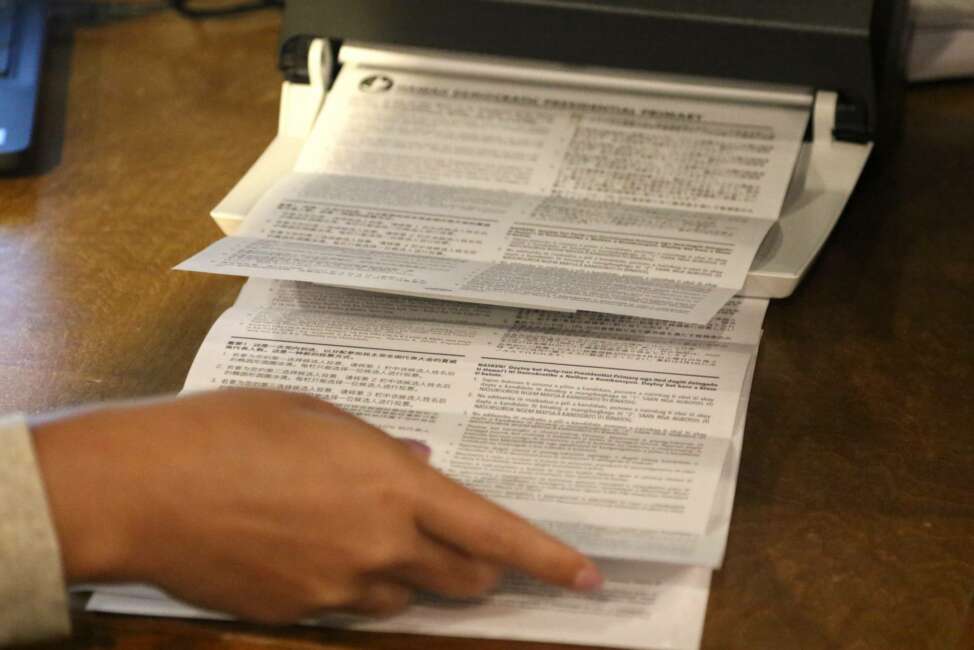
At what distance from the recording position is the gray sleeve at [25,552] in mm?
403

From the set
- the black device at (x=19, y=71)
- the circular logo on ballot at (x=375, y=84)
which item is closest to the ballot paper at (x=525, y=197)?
the circular logo on ballot at (x=375, y=84)

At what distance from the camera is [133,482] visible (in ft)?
1.35

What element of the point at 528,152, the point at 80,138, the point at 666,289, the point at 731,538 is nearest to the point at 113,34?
the point at 80,138

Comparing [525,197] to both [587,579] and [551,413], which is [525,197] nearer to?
[551,413]

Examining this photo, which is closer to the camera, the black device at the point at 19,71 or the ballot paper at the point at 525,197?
the ballot paper at the point at 525,197

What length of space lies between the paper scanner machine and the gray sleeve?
0.27m

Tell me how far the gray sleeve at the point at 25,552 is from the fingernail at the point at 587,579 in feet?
0.63

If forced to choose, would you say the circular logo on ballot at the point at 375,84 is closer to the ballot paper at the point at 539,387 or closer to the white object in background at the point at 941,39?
the ballot paper at the point at 539,387

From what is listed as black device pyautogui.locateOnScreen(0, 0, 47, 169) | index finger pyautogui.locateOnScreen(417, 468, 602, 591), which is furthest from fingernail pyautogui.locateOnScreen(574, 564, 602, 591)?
black device pyautogui.locateOnScreen(0, 0, 47, 169)

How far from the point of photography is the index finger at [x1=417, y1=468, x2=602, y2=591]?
0.42m

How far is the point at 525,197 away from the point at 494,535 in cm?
29

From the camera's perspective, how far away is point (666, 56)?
70 cm

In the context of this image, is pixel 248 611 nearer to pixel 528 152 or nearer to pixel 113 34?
pixel 528 152

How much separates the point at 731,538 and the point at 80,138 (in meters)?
0.56
